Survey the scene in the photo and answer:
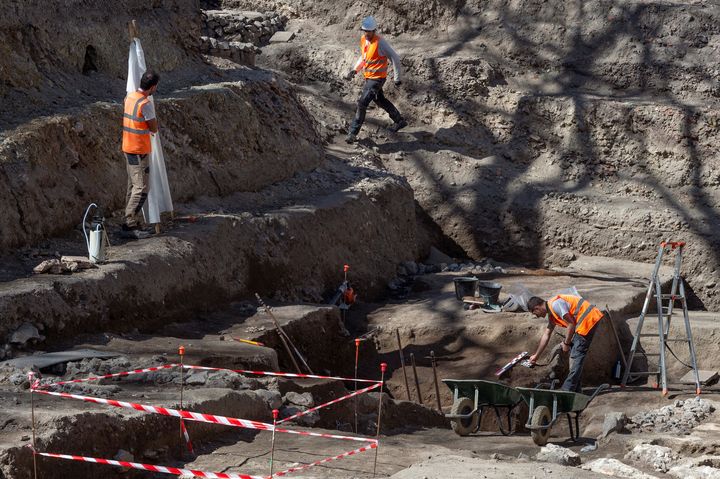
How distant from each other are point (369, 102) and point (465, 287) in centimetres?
418

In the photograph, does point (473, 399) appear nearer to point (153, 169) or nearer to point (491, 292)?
point (491, 292)

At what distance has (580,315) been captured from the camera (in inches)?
409

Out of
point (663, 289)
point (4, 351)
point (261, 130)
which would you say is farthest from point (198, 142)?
point (663, 289)

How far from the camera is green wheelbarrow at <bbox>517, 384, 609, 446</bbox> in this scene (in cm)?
945

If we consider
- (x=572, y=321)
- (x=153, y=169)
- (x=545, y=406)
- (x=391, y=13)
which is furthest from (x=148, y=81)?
(x=391, y=13)

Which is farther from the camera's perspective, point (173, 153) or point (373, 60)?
point (373, 60)

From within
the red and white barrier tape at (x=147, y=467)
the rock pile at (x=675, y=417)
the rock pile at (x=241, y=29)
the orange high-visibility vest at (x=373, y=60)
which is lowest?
the rock pile at (x=675, y=417)

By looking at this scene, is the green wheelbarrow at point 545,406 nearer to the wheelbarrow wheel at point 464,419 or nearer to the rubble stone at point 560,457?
the wheelbarrow wheel at point 464,419

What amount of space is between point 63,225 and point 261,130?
13.7 ft

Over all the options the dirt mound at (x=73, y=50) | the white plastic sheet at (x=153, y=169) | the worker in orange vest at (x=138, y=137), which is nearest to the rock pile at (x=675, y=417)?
the white plastic sheet at (x=153, y=169)

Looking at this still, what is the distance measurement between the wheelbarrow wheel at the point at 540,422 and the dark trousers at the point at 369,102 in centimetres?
755

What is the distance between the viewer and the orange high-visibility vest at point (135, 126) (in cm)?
1060

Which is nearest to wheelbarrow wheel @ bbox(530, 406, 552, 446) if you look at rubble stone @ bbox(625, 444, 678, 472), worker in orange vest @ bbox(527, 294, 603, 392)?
worker in orange vest @ bbox(527, 294, 603, 392)

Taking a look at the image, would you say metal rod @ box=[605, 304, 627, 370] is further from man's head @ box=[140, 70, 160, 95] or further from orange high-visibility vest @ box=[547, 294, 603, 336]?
man's head @ box=[140, 70, 160, 95]
